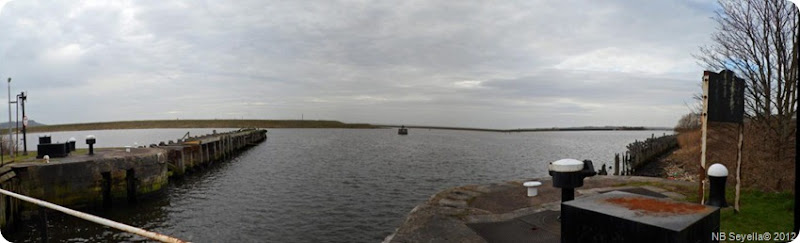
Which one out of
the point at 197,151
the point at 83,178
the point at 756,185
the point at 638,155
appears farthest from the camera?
the point at 638,155

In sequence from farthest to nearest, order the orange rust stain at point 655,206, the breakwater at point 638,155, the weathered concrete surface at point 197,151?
the breakwater at point 638,155 → the weathered concrete surface at point 197,151 → the orange rust stain at point 655,206

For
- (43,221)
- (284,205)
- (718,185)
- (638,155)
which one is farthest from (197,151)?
(638,155)

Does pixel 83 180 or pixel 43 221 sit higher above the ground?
pixel 43 221

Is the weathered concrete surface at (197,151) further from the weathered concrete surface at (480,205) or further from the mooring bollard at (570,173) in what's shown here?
the mooring bollard at (570,173)

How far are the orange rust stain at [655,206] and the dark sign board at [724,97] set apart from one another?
3.46 m

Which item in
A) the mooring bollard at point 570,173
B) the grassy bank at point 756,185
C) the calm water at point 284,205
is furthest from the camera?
A: the calm water at point 284,205

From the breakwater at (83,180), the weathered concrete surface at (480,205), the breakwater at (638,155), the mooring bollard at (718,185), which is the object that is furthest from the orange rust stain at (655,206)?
the breakwater at (638,155)

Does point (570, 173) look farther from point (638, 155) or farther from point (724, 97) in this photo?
point (638, 155)

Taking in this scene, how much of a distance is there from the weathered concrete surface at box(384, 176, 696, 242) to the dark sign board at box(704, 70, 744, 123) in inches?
121

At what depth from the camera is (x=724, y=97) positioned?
647 centimetres

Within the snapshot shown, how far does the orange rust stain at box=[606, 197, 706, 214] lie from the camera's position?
3498 millimetres

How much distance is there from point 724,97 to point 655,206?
4189mm

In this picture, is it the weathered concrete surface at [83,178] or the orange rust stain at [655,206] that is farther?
the weathered concrete surface at [83,178]

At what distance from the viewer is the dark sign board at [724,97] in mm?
6293
